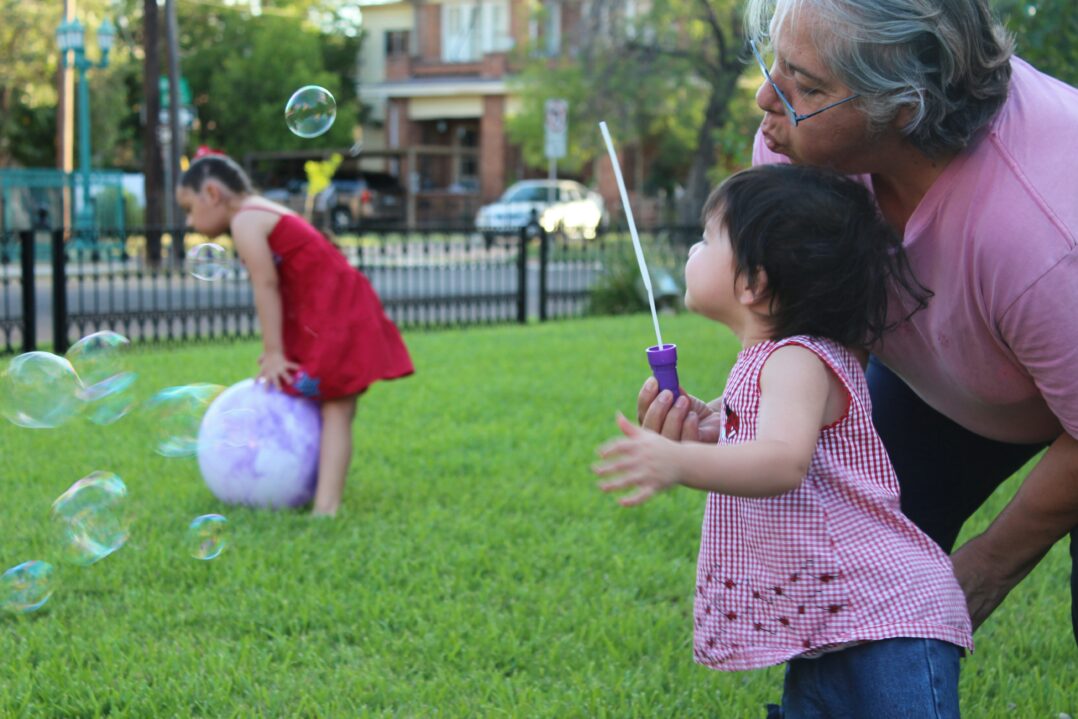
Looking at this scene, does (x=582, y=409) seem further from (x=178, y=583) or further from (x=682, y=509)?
(x=178, y=583)

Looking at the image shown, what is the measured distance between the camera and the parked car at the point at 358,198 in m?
32.7

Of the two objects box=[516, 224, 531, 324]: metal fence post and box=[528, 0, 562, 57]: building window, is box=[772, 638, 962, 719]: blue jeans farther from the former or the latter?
box=[528, 0, 562, 57]: building window

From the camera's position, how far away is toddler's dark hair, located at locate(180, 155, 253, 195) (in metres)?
5.26

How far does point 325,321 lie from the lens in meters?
5.19

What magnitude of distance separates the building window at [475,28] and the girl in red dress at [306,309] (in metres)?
38.4

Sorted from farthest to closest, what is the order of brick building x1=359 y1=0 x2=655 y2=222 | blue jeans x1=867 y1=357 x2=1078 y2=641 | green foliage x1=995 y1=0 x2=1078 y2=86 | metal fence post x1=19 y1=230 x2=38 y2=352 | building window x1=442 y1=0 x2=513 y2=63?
building window x1=442 y1=0 x2=513 y2=63 < brick building x1=359 y1=0 x2=655 y2=222 < metal fence post x1=19 y1=230 x2=38 y2=352 < green foliage x1=995 y1=0 x2=1078 y2=86 < blue jeans x1=867 y1=357 x2=1078 y2=641

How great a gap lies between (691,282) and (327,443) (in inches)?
120

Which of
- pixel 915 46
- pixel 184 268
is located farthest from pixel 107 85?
pixel 915 46

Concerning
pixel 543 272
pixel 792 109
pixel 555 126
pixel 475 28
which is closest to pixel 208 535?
pixel 792 109

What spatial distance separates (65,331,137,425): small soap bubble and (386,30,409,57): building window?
4219 centimetres

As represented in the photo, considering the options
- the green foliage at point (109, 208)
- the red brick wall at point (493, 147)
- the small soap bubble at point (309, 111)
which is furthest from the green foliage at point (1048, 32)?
the red brick wall at point (493, 147)

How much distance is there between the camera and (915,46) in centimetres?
223

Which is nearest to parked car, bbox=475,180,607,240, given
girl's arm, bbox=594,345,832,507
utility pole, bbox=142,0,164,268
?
utility pole, bbox=142,0,164,268

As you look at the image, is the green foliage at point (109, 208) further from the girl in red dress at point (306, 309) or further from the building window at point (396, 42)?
the girl in red dress at point (306, 309)
